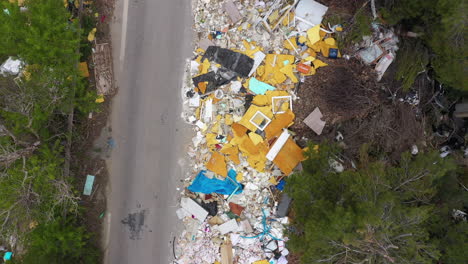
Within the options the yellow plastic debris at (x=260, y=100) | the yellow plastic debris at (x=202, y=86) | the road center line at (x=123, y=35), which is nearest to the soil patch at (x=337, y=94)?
the yellow plastic debris at (x=260, y=100)

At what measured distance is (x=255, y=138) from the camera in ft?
29.8

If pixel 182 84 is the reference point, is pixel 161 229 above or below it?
below

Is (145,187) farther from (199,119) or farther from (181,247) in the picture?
(199,119)

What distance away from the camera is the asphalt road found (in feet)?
30.7

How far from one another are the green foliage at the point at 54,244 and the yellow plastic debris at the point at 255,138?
5.63 m

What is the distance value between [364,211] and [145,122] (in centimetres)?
679

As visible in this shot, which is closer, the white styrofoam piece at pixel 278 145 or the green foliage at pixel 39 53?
the green foliage at pixel 39 53

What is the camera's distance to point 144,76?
9.46 meters

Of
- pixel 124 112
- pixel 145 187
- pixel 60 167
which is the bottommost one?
pixel 145 187

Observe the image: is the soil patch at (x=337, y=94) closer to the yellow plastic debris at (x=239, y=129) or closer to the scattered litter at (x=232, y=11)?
the yellow plastic debris at (x=239, y=129)

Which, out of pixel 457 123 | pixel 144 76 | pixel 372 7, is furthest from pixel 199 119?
pixel 457 123

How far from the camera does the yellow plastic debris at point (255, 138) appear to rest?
908 cm

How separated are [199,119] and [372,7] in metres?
6.19

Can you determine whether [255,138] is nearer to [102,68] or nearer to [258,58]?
[258,58]
